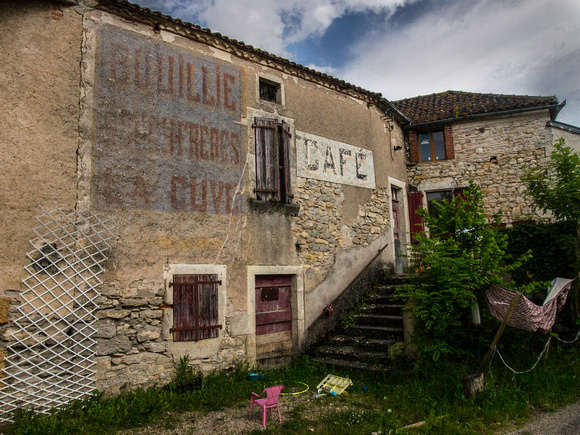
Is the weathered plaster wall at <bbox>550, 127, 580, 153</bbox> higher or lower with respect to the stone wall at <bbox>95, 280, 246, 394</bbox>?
higher

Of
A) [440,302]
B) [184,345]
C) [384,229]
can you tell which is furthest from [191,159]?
[384,229]

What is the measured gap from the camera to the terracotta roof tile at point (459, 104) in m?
11.2

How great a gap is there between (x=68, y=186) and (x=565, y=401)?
23.9 ft

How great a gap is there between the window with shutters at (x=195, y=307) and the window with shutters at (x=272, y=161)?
1.97 m

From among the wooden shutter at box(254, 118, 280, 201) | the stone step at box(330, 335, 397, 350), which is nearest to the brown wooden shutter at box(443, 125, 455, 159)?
the wooden shutter at box(254, 118, 280, 201)

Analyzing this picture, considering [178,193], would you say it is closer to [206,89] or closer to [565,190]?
[206,89]

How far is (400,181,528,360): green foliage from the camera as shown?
5922 mm

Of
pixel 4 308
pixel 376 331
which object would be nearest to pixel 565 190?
pixel 376 331

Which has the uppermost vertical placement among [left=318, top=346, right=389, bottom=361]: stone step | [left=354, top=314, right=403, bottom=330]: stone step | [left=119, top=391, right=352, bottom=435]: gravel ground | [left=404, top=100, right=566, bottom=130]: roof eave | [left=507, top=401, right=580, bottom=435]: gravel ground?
[left=404, top=100, right=566, bottom=130]: roof eave

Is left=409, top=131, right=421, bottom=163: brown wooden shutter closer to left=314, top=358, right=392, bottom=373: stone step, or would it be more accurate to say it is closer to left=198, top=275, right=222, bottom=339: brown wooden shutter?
left=314, top=358, right=392, bottom=373: stone step

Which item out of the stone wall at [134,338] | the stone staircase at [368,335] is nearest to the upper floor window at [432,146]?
the stone staircase at [368,335]

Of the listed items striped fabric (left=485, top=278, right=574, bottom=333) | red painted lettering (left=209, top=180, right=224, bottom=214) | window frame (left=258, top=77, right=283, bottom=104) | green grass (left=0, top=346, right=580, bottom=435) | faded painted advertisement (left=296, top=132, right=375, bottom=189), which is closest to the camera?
green grass (left=0, top=346, right=580, bottom=435)

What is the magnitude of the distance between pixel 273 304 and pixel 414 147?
23.3 feet

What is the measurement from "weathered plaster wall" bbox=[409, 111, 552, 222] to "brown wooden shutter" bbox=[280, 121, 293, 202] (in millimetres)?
5322
